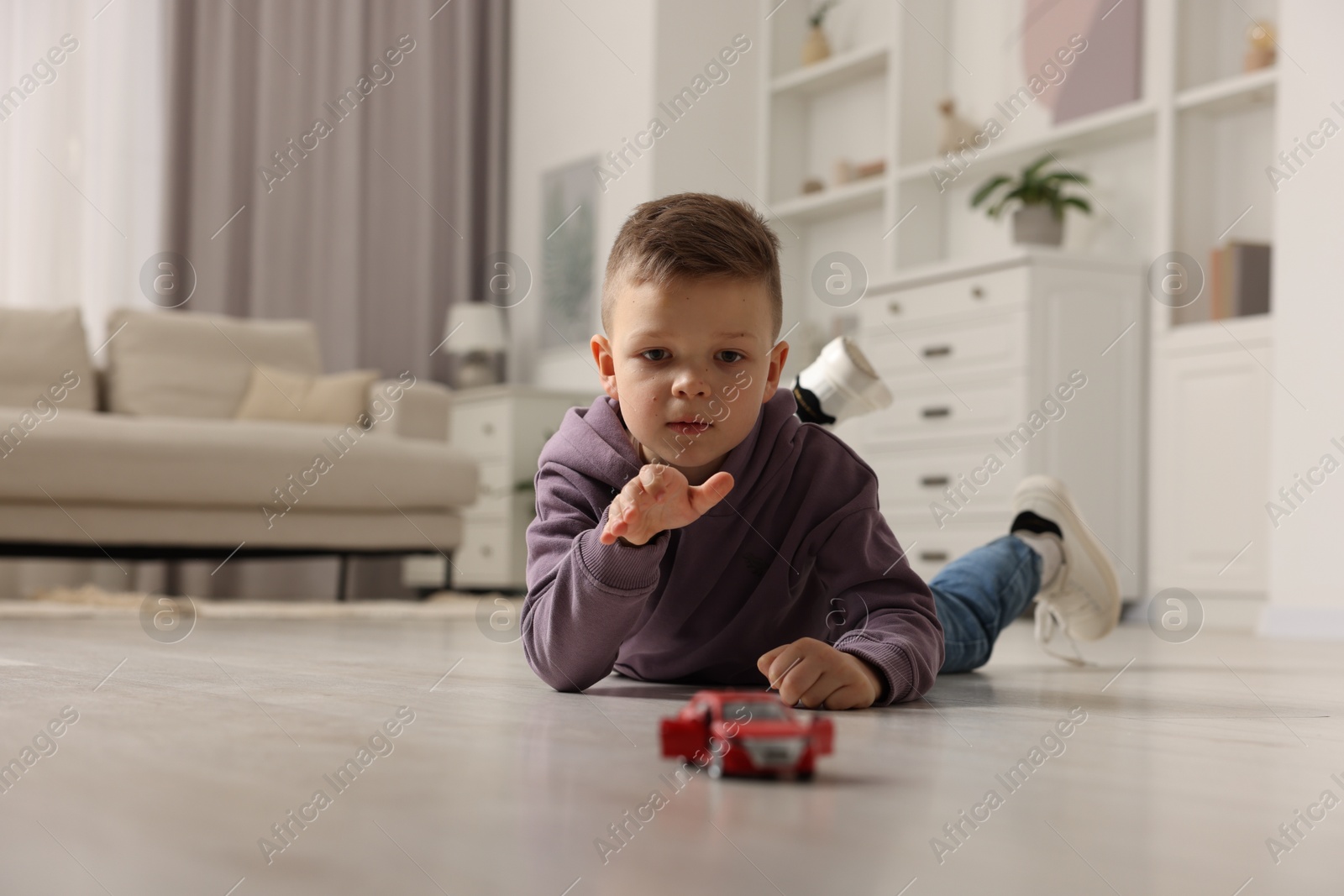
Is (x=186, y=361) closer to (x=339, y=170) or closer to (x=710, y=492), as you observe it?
(x=339, y=170)

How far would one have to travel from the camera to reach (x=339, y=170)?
16.9 ft

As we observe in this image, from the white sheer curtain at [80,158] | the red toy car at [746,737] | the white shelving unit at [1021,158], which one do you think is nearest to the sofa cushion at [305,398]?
the white sheer curtain at [80,158]

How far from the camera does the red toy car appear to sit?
70cm

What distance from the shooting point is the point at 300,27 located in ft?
16.6

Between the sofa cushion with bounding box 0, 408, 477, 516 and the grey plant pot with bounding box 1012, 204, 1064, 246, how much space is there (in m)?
1.72

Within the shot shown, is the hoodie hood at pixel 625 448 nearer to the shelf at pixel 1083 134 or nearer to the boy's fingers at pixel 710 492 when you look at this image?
the boy's fingers at pixel 710 492

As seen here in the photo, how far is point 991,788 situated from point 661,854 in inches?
9.7

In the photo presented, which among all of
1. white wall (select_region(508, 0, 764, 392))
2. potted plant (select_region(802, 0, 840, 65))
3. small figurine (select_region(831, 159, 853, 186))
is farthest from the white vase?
small figurine (select_region(831, 159, 853, 186))

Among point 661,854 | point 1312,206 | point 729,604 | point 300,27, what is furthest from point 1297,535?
point 300,27

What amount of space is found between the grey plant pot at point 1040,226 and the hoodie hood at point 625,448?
258 cm

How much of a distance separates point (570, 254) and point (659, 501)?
14.2ft

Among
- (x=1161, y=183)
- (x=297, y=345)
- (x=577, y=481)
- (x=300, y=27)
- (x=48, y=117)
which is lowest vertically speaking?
(x=577, y=481)

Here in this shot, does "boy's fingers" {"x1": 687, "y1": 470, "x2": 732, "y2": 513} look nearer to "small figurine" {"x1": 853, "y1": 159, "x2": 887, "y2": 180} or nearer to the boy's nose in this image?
the boy's nose

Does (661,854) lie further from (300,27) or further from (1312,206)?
(300,27)
